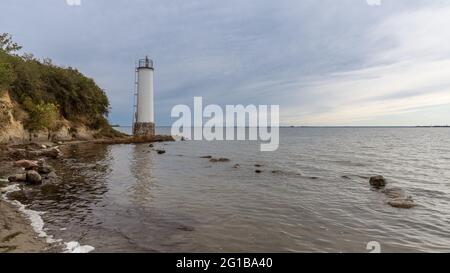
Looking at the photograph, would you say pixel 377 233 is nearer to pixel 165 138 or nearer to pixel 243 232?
pixel 243 232

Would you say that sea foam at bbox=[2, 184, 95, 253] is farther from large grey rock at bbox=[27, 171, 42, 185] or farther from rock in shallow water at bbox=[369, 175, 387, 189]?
rock in shallow water at bbox=[369, 175, 387, 189]

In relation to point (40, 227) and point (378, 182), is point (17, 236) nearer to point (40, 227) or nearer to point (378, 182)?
point (40, 227)

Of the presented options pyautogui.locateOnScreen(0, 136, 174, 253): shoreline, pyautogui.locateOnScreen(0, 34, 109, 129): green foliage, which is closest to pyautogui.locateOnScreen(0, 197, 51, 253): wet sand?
pyautogui.locateOnScreen(0, 136, 174, 253): shoreline

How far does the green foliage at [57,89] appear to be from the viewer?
4747cm

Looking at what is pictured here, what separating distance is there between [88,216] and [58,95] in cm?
5431

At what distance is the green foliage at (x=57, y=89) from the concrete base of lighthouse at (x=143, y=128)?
812cm

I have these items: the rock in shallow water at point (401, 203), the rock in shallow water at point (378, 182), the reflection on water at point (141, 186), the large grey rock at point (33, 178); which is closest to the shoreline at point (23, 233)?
the large grey rock at point (33, 178)

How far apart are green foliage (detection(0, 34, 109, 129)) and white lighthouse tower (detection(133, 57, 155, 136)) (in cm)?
882

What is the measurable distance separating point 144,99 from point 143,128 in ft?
21.0

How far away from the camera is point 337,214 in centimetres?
1488

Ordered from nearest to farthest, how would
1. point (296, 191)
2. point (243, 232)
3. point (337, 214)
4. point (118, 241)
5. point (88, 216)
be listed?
1. point (118, 241)
2. point (243, 232)
3. point (88, 216)
4. point (337, 214)
5. point (296, 191)

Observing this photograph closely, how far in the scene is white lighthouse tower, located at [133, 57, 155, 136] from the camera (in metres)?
67.2

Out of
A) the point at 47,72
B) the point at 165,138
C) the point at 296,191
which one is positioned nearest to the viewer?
the point at 296,191
